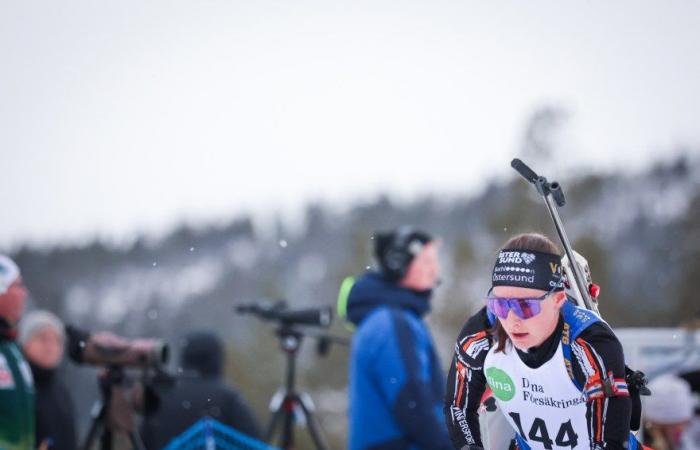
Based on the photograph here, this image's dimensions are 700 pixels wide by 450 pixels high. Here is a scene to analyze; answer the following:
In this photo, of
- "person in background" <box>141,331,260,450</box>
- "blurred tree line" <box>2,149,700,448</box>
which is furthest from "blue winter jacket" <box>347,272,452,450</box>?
"blurred tree line" <box>2,149,700,448</box>

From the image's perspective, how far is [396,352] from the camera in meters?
4.29

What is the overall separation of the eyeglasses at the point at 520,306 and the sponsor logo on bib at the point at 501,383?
182 millimetres

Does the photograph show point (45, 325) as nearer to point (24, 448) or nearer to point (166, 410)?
point (166, 410)

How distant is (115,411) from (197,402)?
0.62 m

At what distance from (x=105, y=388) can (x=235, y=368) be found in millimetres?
18400

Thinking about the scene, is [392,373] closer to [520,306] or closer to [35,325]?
[520,306]

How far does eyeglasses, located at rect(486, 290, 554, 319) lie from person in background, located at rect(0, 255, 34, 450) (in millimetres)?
2623

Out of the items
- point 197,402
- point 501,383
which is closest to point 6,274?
point 197,402

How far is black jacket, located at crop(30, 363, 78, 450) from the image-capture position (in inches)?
213

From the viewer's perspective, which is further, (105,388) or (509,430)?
(105,388)

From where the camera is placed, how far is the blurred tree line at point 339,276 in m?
21.3

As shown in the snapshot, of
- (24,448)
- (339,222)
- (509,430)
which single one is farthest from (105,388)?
(339,222)

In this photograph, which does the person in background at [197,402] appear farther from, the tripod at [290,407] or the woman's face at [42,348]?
the woman's face at [42,348]

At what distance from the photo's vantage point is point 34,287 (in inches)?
932
